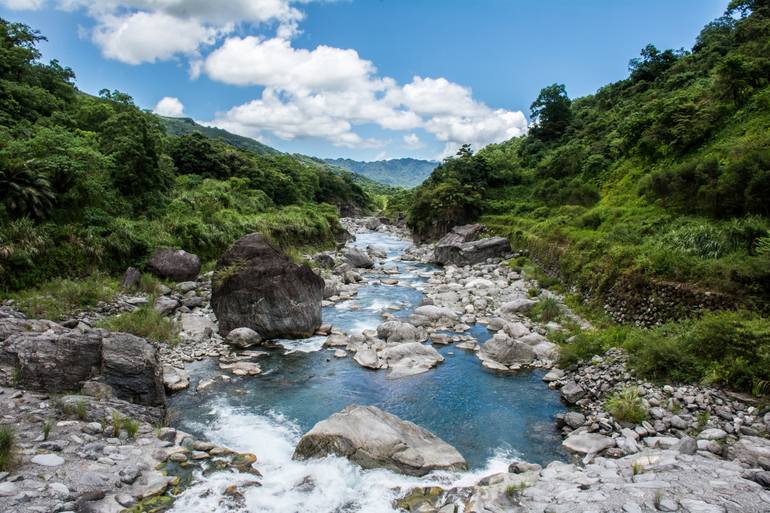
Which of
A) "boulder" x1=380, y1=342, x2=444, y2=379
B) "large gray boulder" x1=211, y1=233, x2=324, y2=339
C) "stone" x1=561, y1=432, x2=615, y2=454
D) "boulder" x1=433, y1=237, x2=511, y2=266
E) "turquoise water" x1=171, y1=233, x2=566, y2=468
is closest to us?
"stone" x1=561, y1=432, x2=615, y2=454

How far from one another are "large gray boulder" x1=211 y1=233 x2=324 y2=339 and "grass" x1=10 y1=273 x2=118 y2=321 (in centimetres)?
488

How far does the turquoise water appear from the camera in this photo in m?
11.5

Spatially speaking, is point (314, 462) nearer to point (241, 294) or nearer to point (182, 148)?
point (241, 294)

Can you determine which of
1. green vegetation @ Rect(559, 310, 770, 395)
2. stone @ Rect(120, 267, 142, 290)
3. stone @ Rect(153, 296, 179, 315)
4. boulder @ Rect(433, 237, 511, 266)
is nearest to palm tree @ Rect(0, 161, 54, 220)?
stone @ Rect(120, 267, 142, 290)

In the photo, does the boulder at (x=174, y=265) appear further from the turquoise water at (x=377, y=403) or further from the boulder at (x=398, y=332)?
the boulder at (x=398, y=332)

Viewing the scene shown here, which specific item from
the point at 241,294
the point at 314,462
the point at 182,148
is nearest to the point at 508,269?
the point at 241,294

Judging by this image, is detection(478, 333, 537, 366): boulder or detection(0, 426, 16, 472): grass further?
detection(478, 333, 537, 366): boulder

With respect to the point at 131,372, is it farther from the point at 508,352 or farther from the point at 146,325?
the point at 508,352

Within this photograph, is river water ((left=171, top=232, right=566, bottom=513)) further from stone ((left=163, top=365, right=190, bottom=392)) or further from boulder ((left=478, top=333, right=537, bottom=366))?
boulder ((left=478, top=333, right=537, bottom=366))

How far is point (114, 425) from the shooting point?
1027 cm

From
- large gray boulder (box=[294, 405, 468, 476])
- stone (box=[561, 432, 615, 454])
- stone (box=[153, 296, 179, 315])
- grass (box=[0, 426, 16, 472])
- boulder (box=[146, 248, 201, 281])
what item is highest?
boulder (box=[146, 248, 201, 281])

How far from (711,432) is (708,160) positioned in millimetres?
17802

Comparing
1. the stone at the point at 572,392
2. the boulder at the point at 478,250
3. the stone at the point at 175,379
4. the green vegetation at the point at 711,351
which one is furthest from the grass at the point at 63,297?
the boulder at the point at 478,250

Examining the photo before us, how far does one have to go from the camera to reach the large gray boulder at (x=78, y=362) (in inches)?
438
